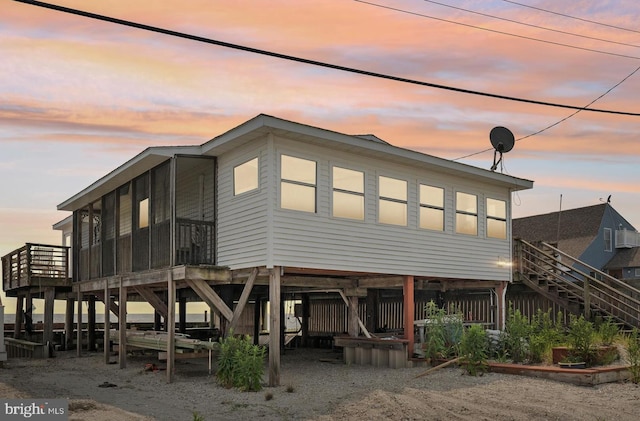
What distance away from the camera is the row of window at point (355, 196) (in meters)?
18.1

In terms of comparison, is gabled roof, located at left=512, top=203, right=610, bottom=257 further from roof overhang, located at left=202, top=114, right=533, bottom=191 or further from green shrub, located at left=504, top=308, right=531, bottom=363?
green shrub, located at left=504, top=308, right=531, bottom=363

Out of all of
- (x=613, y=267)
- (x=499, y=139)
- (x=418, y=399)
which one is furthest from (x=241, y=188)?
(x=613, y=267)

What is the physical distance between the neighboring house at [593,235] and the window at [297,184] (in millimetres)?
31689

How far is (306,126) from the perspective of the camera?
17672mm

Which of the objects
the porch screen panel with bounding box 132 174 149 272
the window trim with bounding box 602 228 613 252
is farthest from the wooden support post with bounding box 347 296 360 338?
the window trim with bounding box 602 228 613 252

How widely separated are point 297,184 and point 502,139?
11.9m

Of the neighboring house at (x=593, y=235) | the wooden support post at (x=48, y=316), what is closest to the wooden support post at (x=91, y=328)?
the wooden support post at (x=48, y=316)

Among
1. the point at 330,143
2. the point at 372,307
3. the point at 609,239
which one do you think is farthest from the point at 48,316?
the point at 609,239

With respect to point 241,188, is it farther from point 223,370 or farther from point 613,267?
point 613,267

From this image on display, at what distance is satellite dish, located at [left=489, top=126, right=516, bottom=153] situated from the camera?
26.9 meters

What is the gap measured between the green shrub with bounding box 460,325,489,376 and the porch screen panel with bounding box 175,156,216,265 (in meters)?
7.13

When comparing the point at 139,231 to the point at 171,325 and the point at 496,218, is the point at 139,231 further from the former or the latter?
the point at 496,218

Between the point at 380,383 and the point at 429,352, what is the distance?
3114 mm

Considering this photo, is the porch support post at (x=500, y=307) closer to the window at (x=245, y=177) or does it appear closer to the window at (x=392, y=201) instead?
the window at (x=392, y=201)
